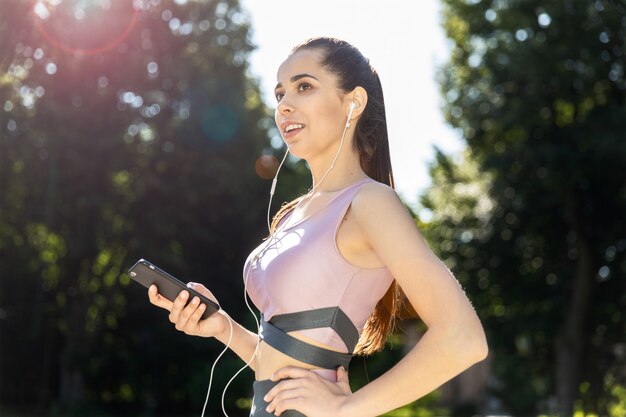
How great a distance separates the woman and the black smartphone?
0.10 ft

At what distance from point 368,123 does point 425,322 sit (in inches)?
29.9

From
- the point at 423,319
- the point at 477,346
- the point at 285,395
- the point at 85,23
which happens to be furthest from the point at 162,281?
the point at 85,23

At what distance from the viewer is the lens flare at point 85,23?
95.2 ft

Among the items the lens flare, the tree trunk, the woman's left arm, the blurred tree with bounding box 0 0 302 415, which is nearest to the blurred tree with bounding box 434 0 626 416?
the tree trunk

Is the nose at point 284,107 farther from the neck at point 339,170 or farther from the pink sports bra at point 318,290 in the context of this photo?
the pink sports bra at point 318,290

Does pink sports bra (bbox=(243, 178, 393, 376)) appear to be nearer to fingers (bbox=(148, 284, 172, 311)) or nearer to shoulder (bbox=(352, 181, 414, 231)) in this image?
shoulder (bbox=(352, 181, 414, 231))

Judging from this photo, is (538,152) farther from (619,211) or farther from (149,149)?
(149,149)

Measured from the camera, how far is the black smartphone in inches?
109

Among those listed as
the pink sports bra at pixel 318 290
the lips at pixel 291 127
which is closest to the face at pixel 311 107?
the lips at pixel 291 127

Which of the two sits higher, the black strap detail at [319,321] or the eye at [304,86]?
the eye at [304,86]

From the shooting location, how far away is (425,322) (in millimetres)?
2309

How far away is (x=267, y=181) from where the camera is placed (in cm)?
3353

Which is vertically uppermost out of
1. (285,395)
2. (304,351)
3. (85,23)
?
(85,23)

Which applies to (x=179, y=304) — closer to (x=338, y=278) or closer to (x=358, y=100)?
(x=338, y=278)
